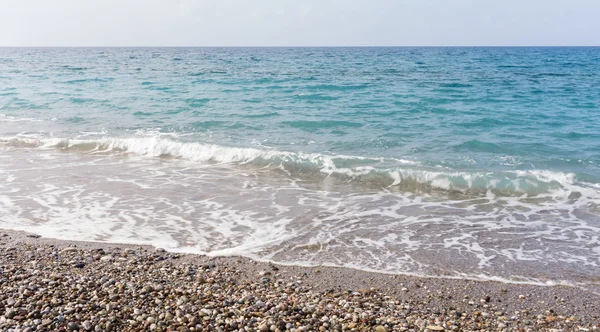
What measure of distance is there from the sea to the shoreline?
18.0 inches

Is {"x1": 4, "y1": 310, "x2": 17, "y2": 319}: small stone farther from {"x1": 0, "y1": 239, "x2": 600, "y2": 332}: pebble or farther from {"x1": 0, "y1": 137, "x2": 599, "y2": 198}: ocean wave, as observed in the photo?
{"x1": 0, "y1": 137, "x2": 599, "y2": 198}: ocean wave

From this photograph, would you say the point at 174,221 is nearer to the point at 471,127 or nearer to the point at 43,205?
the point at 43,205

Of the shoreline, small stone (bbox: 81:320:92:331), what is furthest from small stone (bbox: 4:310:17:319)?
small stone (bbox: 81:320:92:331)

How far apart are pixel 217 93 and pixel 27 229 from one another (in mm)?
19168

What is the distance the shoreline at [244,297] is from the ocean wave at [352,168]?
460 centimetres

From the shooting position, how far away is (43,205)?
8.66 m

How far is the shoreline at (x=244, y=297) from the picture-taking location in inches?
178

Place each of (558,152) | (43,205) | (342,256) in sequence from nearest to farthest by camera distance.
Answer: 1. (342,256)
2. (43,205)
3. (558,152)

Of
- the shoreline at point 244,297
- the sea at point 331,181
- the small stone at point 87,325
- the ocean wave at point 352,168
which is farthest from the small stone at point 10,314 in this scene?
the ocean wave at point 352,168

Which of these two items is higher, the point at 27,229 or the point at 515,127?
the point at 515,127

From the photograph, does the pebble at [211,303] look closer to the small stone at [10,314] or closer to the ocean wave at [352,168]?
the small stone at [10,314]

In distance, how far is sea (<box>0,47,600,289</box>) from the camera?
6934 mm

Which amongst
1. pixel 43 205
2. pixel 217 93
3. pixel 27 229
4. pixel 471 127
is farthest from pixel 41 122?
pixel 471 127

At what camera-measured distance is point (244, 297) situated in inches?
200
